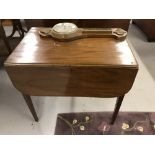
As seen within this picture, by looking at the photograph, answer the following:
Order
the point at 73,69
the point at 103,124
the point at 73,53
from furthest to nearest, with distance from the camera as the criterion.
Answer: the point at 103,124
the point at 73,53
the point at 73,69

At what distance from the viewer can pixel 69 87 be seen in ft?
3.76

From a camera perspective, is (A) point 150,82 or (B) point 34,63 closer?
(B) point 34,63

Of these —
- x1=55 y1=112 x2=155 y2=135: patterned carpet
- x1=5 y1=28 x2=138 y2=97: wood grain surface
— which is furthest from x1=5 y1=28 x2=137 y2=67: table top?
x1=55 y1=112 x2=155 y2=135: patterned carpet

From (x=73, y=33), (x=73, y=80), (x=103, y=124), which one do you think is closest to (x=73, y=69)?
(x=73, y=80)

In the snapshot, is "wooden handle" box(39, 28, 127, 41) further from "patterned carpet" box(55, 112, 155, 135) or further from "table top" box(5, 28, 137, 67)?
"patterned carpet" box(55, 112, 155, 135)

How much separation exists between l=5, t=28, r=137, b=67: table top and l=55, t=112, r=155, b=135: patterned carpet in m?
0.60

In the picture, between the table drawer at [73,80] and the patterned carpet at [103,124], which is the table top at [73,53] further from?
the patterned carpet at [103,124]

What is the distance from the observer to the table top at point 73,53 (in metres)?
1.07

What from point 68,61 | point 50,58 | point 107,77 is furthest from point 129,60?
point 50,58

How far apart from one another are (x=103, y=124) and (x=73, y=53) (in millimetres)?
653

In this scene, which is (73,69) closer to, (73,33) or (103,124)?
(73,33)

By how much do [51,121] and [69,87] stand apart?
0.48 metres

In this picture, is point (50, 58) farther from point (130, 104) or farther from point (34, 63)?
point (130, 104)

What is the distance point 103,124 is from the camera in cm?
143
